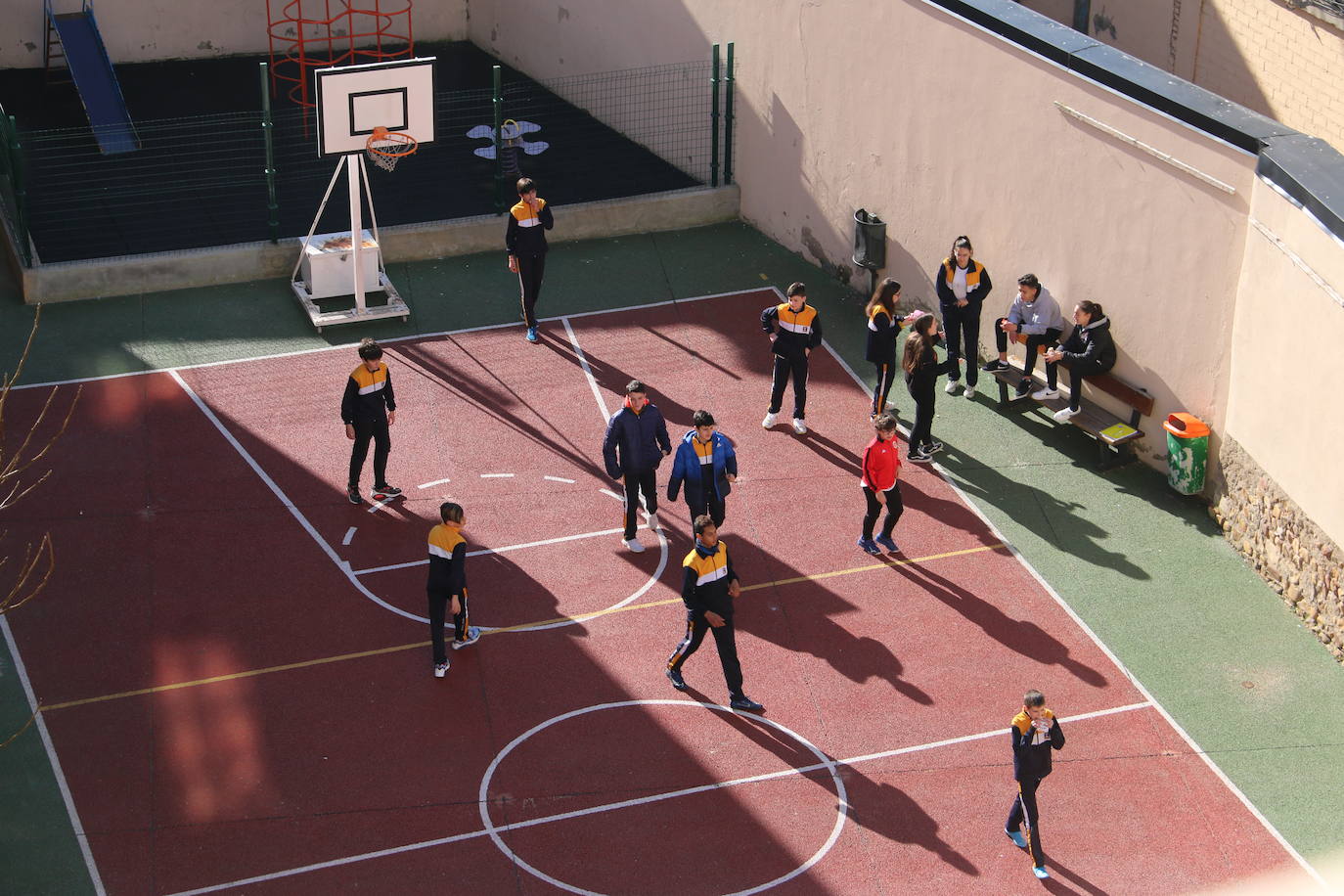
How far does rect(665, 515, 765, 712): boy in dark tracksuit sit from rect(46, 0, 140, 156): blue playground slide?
13674 millimetres

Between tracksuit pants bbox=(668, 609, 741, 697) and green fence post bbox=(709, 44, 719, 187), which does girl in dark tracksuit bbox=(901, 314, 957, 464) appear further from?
green fence post bbox=(709, 44, 719, 187)

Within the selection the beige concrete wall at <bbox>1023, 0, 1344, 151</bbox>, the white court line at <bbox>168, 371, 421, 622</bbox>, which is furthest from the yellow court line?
the beige concrete wall at <bbox>1023, 0, 1344, 151</bbox>

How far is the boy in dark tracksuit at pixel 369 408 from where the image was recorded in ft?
51.9

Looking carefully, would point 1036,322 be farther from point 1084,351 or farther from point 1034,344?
point 1084,351

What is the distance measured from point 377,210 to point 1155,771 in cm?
1332

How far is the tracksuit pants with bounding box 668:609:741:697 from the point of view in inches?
532

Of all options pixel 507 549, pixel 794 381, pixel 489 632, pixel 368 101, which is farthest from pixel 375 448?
pixel 368 101

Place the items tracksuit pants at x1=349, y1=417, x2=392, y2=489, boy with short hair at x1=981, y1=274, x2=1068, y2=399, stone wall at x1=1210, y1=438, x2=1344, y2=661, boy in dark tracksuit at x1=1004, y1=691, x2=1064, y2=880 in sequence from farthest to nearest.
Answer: boy with short hair at x1=981, y1=274, x2=1068, y2=399 → tracksuit pants at x1=349, y1=417, x2=392, y2=489 → stone wall at x1=1210, y1=438, x2=1344, y2=661 → boy in dark tracksuit at x1=1004, y1=691, x2=1064, y2=880

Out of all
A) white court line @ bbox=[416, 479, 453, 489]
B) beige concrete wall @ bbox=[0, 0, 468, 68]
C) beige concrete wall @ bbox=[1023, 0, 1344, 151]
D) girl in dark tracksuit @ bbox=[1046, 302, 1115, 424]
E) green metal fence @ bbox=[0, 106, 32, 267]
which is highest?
beige concrete wall @ bbox=[1023, 0, 1344, 151]

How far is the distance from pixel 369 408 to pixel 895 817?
650 cm

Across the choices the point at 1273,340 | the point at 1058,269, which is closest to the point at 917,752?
the point at 1273,340

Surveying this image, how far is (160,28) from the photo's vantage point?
87.4 ft

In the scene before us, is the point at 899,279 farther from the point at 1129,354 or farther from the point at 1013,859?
the point at 1013,859

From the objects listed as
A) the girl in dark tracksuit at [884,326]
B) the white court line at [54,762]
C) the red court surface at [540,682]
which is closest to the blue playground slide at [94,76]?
the red court surface at [540,682]
